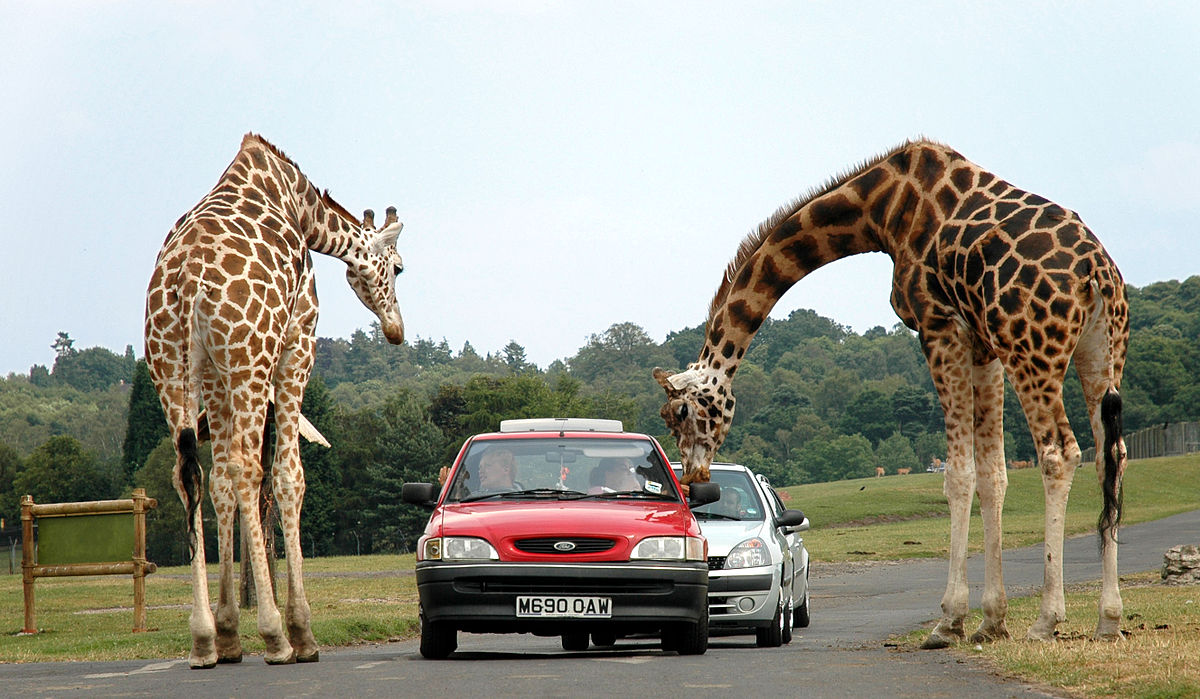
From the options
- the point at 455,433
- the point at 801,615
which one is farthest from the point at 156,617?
the point at 455,433

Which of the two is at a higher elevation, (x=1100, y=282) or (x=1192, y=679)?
(x=1100, y=282)

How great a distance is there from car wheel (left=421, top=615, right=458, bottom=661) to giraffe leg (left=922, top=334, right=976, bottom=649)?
3.97 metres

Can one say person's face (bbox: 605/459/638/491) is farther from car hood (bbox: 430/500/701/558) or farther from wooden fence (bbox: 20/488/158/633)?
wooden fence (bbox: 20/488/158/633)

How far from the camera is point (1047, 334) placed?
11.8 meters

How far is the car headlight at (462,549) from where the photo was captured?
10977 mm

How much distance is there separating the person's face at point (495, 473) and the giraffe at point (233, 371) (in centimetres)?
155

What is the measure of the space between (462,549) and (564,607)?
0.89 meters

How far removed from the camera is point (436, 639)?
1148cm

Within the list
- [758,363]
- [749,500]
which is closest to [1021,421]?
[758,363]

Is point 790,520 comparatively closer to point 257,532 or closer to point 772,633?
point 772,633

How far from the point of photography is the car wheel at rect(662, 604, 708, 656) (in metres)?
11.3

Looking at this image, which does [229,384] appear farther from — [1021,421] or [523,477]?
[1021,421]

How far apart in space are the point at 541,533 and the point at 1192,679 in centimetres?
466

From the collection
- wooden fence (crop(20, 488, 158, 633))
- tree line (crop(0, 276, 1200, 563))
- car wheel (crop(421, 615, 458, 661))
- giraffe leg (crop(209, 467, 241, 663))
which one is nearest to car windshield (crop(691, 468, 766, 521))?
car wheel (crop(421, 615, 458, 661))
